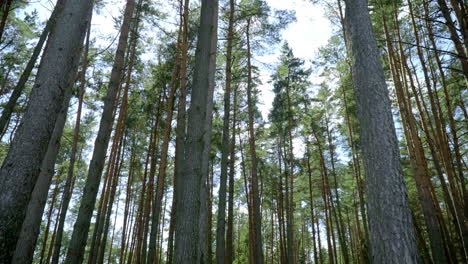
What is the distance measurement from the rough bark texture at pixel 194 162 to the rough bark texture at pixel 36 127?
1.62m

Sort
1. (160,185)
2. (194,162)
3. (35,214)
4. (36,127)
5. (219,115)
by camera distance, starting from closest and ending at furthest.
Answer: (36,127)
(194,162)
(35,214)
(160,185)
(219,115)

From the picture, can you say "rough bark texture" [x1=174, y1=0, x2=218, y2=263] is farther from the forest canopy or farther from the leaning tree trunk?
the leaning tree trunk

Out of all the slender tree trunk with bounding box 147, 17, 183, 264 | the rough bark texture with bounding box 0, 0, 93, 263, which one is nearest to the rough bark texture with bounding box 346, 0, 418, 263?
the rough bark texture with bounding box 0, 0, 93, 263

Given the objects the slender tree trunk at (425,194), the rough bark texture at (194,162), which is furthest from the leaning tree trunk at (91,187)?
the slender tree trunk at (425,194)

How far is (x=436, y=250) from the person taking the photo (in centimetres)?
755

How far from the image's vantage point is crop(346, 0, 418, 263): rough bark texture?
254 cm

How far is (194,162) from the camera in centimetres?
352

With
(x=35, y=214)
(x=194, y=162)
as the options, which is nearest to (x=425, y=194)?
(x=194, y=162)

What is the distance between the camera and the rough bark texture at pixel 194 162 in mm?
3223

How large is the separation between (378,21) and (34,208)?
40.9 feet

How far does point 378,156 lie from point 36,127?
150 inches

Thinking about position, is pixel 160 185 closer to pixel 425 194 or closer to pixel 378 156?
pixel 378 156

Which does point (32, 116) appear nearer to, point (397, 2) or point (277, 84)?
point (397, 2)

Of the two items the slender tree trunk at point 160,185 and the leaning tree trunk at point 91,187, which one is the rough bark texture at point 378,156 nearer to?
the leaning tree trunk at point 91,187
